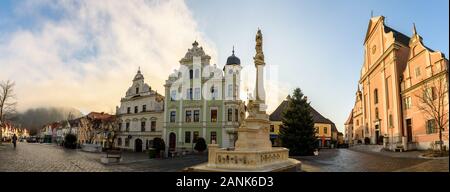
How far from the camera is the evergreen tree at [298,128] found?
26.8 meters

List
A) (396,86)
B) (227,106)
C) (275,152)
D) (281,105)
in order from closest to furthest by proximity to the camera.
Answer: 1. (275,152)
2. (396,86)
3. (227,106)
4. (281,105)

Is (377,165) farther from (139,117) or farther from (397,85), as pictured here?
(139,117)

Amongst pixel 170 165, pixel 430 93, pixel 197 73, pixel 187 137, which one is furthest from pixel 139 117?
pixel 430 93

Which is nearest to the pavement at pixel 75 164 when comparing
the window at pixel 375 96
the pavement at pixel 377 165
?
the pavement at pixel 377 165

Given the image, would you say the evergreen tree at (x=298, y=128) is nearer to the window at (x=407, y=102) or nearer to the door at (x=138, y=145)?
the window at (x=407, y=102)

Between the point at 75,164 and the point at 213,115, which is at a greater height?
the point at 213,115

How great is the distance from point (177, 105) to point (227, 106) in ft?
23.4

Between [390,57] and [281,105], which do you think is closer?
[390,57]

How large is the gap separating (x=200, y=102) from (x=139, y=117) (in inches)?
454

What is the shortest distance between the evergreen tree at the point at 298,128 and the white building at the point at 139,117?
64.1 ft

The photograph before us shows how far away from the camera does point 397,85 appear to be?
32.4 meters
